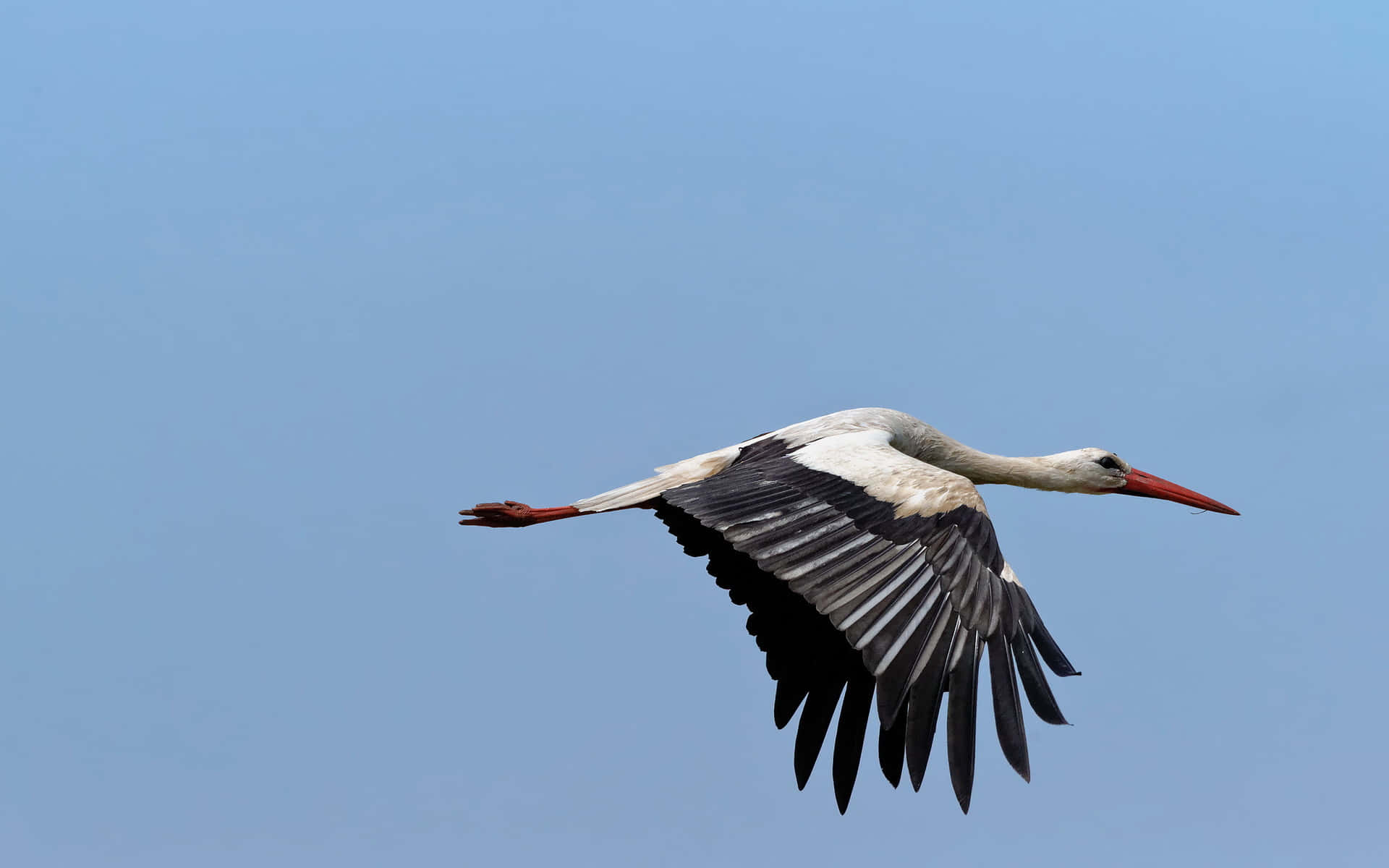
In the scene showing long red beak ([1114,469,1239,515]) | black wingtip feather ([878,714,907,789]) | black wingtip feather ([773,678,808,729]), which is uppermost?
long red beak ([1114,469,1239,515])

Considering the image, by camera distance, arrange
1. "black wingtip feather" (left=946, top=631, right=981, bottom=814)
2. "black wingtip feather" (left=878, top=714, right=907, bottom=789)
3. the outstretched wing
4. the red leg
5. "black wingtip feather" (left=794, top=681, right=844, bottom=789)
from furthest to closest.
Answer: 1. the red leg
2. "black wingtip feather" (left=794, top=681, right=844, bottom=789)
3. "black wingtip feather" (left=878, top=714, right=907, bottom=789)
4. the outstretched wing
5. "black wingtip feather" (left=946, top=631, right=981, bottom=814)

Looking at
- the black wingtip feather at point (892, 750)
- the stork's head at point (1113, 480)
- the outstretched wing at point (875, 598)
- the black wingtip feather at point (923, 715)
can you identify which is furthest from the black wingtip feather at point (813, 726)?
the stork's head at point (1113, 480)

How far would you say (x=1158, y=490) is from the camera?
356 inches

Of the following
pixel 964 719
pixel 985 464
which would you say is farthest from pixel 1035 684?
pixel 985 464

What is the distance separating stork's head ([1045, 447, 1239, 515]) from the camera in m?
8.80

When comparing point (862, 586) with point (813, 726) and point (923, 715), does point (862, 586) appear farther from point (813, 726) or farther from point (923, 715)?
point (813, 726)

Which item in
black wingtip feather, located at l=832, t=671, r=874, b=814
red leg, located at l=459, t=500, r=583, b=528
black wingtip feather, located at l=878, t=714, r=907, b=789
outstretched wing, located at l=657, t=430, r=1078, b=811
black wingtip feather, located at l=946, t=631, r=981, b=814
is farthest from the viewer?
red leg, located at l=459, t=500, r=583, b=528

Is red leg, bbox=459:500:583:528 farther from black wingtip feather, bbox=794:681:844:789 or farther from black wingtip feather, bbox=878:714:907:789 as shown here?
black wingtip feather, bbox=878:714:907:789

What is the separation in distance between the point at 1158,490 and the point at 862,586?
4469 millimetres

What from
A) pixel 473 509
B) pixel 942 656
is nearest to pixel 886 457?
pixel 942 656

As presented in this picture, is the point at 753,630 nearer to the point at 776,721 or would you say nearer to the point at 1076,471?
the point at 776,721

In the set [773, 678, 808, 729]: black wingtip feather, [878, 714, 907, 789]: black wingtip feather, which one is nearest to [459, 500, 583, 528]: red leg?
[773, 678, 808, 729]: black wingtip feather

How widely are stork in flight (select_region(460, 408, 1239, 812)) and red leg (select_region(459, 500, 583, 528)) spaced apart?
247mm

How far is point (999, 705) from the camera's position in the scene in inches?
203
